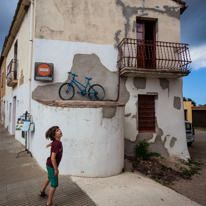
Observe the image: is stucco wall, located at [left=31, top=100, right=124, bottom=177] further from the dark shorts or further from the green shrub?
the green shrub

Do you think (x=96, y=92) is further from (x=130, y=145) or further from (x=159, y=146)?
(x=159, y=146)

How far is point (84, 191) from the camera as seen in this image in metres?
3.95

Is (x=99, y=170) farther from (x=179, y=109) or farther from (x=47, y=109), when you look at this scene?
(x=179, y=109)

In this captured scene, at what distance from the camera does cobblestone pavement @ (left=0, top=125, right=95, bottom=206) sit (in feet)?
11.6

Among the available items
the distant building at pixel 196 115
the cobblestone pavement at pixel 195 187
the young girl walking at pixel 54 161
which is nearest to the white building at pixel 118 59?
the cobblestone pavement at pixel 195 187

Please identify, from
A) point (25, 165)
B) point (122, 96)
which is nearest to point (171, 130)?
point (122, 96)

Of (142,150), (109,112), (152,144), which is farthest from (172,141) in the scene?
(109,112)

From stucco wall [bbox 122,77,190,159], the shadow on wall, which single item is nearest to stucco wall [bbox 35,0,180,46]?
the shadow on wall

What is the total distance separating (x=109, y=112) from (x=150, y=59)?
3700 millimetres

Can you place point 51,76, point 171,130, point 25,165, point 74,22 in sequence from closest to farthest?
point 25,165 < point 51,76 < point 74,22 < point 171,130

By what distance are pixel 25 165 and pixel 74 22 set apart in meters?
5.45

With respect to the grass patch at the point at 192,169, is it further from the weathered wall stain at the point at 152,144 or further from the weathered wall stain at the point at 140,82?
the weathered wall stain at the point at 140,82

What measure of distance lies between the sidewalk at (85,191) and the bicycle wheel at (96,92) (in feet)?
9.94

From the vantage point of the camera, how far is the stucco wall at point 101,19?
6832 mm
